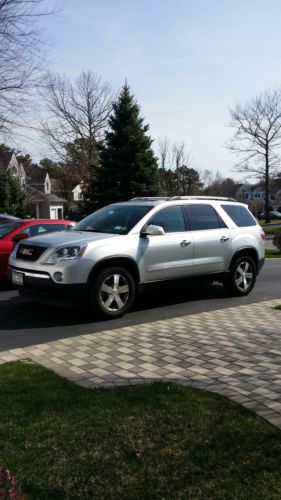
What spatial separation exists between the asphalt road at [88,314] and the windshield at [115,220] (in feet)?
3.37

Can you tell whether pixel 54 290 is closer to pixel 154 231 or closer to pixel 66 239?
pixel 66 239

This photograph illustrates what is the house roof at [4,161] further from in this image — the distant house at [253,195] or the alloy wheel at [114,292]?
the distant house at [253,195]

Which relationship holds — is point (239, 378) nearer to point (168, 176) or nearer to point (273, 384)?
point (273, 384)

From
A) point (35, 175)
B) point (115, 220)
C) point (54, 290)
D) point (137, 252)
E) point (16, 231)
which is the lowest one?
point (54, 290)

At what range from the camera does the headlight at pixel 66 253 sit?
6.45 metres

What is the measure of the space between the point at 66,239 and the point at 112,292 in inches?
38.8

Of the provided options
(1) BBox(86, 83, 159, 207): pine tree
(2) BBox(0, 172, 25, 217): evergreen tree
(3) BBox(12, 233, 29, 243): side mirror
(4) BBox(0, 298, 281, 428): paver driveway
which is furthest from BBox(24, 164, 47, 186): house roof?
(4) BBox(0, 298, 281, 428): paver driveway

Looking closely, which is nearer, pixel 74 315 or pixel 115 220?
pixel 74 315

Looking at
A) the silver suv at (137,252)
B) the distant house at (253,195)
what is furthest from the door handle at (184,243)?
the distant house at (253,195)

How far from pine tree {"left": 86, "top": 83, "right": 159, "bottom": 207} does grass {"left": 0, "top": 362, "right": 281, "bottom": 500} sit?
29.0 metres

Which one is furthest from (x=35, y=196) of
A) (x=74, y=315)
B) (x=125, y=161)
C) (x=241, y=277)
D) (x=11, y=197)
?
(x=74, y=315)

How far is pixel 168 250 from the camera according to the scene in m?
7.38

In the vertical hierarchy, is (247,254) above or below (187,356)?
above

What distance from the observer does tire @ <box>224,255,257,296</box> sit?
8484 millimetres
